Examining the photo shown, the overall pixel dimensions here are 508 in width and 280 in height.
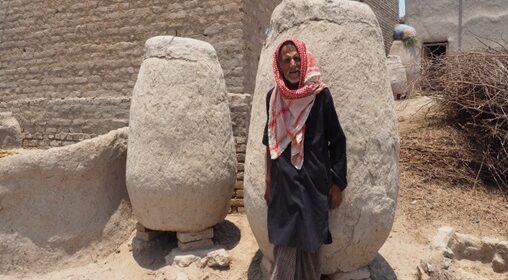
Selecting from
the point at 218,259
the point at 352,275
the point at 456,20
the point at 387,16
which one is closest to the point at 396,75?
the point at 456,20

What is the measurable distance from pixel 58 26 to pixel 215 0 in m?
3.43

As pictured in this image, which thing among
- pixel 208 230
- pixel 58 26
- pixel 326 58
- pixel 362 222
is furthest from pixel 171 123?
pixel 58 26

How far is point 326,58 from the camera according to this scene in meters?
2.61

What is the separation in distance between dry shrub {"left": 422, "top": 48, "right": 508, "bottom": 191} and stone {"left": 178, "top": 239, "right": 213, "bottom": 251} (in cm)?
305

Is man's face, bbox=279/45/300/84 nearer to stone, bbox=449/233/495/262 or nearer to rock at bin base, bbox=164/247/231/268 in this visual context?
rock at bin base, bbox=164/247/231/268

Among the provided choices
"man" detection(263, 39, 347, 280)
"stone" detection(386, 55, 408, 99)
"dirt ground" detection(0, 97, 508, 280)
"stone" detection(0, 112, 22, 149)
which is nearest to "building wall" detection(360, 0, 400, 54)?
"stone" detection(386, 55, 408, 99)

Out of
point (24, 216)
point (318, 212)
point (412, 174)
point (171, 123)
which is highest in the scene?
point (171, 123)

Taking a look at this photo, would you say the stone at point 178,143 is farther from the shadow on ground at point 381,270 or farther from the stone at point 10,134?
the stone at point 10,134

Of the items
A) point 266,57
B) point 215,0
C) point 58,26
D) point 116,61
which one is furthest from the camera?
point 58,26

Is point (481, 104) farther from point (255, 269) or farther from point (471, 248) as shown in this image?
point (255, 269)

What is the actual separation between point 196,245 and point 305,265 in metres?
1.36

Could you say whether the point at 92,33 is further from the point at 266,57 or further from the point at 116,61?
the point at 266,57

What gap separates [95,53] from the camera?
700 cm

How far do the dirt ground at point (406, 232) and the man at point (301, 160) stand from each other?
93 centimetres
